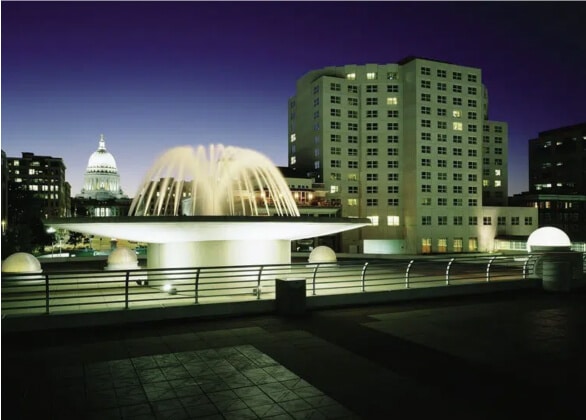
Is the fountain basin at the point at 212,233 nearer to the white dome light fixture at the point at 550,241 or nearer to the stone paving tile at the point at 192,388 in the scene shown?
the stone paving tile at the point at 192,388

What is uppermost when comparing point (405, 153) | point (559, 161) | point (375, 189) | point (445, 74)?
point (445, 74)

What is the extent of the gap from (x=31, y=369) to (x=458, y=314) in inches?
414

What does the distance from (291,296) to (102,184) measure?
187 m

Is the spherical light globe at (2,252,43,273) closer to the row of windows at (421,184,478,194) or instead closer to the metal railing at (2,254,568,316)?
the metal railing at (2,254,568,316)

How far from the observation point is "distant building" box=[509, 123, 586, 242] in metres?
99.8

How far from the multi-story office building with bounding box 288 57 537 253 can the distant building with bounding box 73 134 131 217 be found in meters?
109

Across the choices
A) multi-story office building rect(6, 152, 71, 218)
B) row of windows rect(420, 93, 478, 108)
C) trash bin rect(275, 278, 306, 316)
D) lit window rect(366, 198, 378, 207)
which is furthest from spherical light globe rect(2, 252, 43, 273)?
multi-story office building rect(6, 152, 71, 218)

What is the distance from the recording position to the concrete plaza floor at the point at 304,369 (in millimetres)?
6781

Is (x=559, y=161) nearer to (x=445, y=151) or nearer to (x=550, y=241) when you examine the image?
(x=445, y=151)

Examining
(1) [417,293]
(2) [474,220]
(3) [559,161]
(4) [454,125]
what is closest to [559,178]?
(3) [559,161]

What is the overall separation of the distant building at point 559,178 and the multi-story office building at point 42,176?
5410 inches

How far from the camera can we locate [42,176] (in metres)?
158

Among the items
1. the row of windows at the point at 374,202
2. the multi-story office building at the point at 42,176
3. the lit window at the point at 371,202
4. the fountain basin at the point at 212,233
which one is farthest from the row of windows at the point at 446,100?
the multi-story office building at the point at 42,176

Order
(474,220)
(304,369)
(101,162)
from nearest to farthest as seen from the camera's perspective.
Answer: (304,369)
(474,220)
(101,162)
